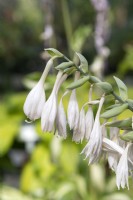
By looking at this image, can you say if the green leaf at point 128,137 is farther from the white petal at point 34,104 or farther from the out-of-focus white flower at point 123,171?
the white petal at point 34,104

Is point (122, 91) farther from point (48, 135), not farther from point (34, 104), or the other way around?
point (48, 135)

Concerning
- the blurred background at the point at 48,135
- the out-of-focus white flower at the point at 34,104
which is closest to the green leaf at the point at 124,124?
the out-of-focus white flower at the point at 34,104

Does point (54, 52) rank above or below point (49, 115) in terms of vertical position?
above

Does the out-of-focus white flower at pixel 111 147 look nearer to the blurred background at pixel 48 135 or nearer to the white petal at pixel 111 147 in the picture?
the white petal at pixel 111 147

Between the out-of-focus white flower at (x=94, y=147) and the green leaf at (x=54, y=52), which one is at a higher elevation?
the green leaf at (x=54, y=52)

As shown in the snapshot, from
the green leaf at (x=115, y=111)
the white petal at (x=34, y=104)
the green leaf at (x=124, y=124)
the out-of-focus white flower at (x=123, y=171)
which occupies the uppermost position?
the white petal at (x=34, y=104)

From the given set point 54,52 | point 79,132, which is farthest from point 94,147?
point 54,52

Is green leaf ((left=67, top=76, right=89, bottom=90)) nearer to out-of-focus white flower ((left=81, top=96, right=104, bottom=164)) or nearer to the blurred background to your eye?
out-of-focus white flower ((left=81, top=96, right=104, bottom=164))

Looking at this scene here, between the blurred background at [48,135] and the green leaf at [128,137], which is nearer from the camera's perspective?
the green leaf at [128,137]

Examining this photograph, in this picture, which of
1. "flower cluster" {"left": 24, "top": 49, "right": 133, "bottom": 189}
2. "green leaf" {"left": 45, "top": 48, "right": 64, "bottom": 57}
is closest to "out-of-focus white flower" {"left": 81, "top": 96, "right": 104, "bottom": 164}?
Result: "flower cluster" {"left": 24, "top": 49, "right": 133, "bottom": 189}
